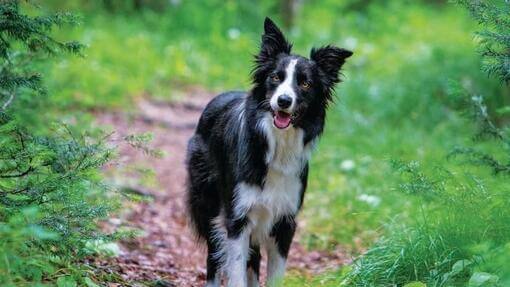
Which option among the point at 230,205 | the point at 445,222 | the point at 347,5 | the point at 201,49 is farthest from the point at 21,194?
the point at 347,5

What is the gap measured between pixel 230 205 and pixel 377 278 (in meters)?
1.10

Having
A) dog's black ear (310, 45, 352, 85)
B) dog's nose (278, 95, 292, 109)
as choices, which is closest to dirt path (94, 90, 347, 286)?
dog's nose (278, 95, 292, 109)

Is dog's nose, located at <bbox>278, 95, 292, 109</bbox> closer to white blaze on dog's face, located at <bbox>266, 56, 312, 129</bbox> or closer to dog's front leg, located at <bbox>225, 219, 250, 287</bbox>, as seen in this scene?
white blaze on dog's face, located at <bbox>266, 56, 312, 129</bbox>

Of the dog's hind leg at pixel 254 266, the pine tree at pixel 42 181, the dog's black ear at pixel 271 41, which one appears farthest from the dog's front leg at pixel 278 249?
the pine tree at pixel 42 181

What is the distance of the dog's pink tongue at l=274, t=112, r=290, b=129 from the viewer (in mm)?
4945

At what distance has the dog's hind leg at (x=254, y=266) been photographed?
5430 millimetres

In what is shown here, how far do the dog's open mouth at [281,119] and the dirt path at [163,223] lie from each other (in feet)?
2.85

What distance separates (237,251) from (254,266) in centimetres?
47

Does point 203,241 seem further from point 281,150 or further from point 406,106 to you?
point 406,106

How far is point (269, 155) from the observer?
16.5 ft

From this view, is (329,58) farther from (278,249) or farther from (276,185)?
(278,249)

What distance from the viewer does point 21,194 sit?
13.8 feet

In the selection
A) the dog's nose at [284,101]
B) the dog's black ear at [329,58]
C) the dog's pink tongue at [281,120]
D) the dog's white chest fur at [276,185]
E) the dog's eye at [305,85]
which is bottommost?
the dog's white chest fur at [276,185]

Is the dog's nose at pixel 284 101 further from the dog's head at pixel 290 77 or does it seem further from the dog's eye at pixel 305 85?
the dog's eye at pixel 305 85
